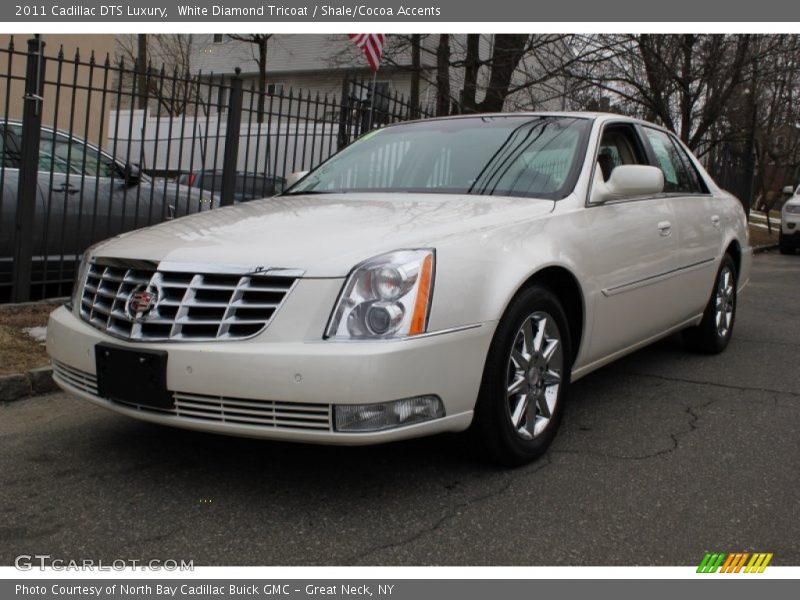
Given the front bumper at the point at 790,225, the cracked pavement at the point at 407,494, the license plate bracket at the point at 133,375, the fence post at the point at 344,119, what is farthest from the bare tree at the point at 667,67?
the license plate bracket at the point at 133,375

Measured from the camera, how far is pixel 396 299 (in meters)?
2.79

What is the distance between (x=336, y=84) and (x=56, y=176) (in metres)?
23.0

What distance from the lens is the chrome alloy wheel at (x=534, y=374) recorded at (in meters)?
3.29

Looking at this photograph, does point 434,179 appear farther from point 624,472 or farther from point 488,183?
point 624,472

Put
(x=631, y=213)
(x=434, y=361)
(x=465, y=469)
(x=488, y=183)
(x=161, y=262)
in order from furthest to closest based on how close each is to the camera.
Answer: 1. (x=631, y=213)
2. (x=488, y=183)
3. (x=465, y=469)
4. (x=161, y=262)
5. (x=434, y=361)

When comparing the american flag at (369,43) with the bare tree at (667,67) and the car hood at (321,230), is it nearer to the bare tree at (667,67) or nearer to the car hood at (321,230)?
the car hood at (321,230)

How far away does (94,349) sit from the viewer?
3.10 meters

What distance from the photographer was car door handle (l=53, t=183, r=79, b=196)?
618cm

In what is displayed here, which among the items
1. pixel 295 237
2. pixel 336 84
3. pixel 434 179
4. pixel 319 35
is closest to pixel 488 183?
pixel 434 179

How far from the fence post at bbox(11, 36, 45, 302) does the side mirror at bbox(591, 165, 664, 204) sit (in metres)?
4.07

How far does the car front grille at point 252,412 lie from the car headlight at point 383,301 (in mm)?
275

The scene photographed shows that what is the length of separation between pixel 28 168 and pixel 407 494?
4203mm

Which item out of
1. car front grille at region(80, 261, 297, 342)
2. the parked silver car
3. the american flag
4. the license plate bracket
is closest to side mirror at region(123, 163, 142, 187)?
the parked silver car

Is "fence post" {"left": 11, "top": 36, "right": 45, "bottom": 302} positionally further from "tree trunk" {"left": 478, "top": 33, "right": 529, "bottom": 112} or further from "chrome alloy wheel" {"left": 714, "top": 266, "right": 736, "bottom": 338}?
"tree trunk" {"left": 478, "top": 33, "right": 529, "bottom": 112}
